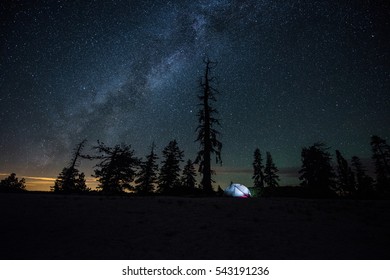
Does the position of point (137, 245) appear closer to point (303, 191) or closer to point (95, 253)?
point (95, 253)

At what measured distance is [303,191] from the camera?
17719mm

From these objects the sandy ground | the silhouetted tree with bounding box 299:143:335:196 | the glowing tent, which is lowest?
the sandy ground

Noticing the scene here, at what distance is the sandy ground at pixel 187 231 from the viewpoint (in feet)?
16.4

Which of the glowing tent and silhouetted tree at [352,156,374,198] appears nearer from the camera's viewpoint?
the glowing tent

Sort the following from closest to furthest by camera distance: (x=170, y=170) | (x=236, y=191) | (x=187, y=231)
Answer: (x=187, y=231), (x=236, y=191), (x=170, y=170)

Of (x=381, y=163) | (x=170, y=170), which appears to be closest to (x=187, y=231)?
(x=170, y=170)

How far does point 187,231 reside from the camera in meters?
6.29

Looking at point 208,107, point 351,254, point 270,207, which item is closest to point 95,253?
point 351,254

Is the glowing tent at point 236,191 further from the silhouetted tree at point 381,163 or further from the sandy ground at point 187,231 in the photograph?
the silhouetted tree at point 381,163

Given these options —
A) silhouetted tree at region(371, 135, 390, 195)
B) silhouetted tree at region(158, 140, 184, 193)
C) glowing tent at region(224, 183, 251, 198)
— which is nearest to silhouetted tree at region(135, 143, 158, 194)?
silhouetted tree at region(158, 140, 184, 193)

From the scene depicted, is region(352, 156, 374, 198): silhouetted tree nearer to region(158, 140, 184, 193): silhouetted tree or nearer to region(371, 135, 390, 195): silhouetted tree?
region(371, 135, 390, 195): silhouetted tree

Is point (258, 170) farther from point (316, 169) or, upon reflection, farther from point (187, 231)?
point (187, 231)

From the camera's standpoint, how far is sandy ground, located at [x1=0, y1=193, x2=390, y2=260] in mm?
4988
